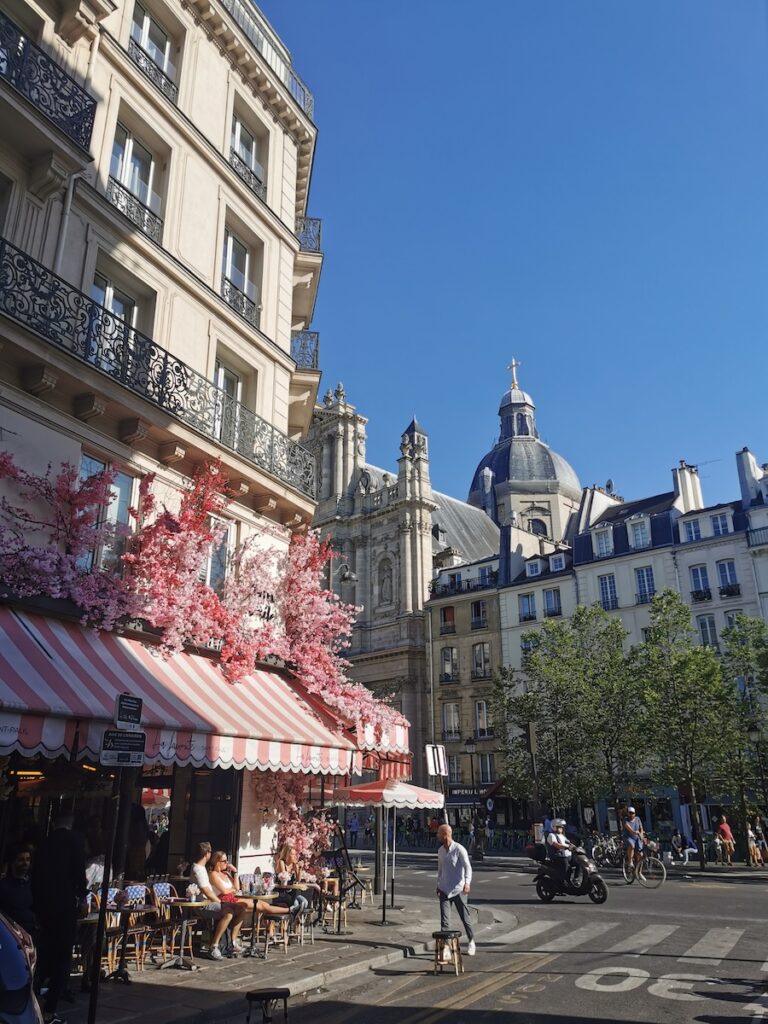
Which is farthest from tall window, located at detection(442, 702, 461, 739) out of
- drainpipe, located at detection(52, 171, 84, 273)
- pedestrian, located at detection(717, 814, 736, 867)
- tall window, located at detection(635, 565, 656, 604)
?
drainpipe, located at detection(52, 171, 84, 273)

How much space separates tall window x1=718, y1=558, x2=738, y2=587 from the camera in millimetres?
38500

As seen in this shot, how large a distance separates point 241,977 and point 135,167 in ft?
40.6

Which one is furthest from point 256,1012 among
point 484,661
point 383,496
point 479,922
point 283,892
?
point 383,496

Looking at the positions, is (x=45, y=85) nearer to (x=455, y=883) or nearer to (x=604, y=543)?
(x=455, y=883)

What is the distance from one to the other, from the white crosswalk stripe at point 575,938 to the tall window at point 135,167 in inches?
513

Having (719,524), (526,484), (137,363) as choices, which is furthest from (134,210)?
(526,484)

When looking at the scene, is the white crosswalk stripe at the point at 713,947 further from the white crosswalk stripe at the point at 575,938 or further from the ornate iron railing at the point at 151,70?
the ornate iron railing at the point at 151,70

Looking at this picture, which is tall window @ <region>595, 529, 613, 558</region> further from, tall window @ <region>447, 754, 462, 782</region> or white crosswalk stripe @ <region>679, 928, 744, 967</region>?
white crosswalk stripe @ <region>679, 928, 744, 967</region>

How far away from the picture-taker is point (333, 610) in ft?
45.1

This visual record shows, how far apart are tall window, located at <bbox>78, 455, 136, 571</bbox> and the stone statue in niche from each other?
44.3 metres

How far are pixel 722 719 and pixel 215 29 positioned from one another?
27.2 m

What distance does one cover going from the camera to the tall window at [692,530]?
133 feet

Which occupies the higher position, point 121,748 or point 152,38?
point 152,38

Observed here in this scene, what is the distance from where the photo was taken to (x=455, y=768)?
46219 millimetres
